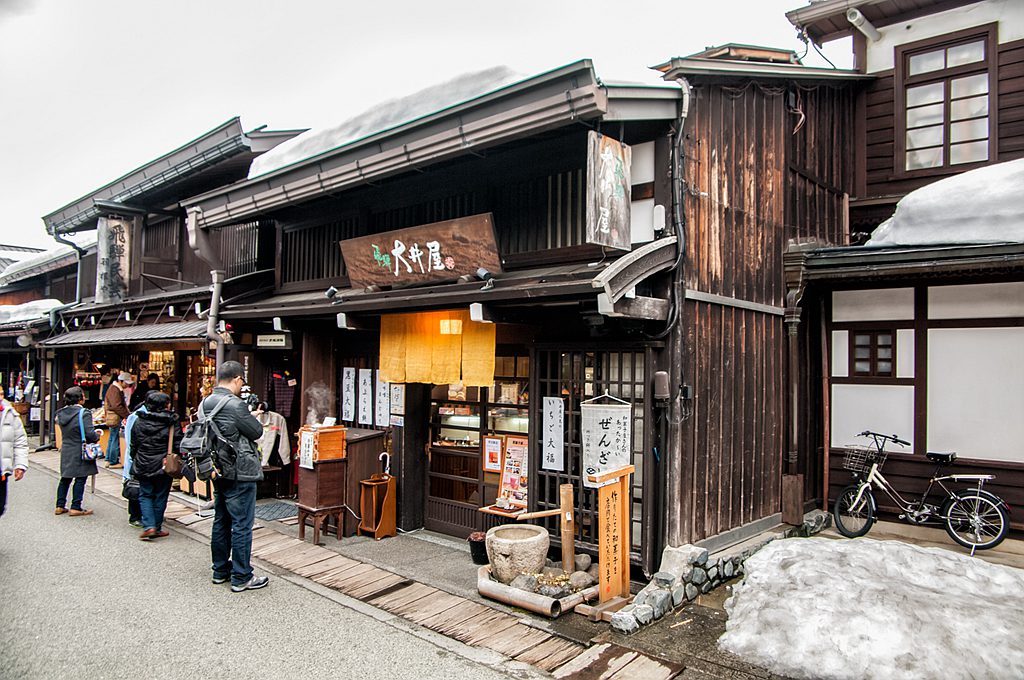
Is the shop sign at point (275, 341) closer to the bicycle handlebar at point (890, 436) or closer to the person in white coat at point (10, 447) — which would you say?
the person in white coat at point (10, 447)

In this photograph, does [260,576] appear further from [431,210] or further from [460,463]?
[431,210]

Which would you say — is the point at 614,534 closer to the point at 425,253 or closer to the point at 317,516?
the point at 425,253

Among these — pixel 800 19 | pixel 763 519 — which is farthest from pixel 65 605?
pixel 800 19

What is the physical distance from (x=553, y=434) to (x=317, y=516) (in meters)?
4.05

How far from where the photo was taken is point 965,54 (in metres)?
11.4

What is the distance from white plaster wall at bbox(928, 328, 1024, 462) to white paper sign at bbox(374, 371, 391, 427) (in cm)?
884

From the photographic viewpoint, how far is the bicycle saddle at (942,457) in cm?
947

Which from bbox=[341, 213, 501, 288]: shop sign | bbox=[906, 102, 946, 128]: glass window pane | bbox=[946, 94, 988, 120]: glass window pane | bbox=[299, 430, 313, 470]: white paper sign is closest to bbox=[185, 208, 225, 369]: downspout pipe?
bbox=[299, 430, 313, 470]: white paper sign

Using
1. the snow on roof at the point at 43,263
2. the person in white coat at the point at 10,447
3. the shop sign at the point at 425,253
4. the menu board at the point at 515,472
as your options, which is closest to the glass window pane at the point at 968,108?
the shop sign at the point at 425,253

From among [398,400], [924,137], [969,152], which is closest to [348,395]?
[398,400]

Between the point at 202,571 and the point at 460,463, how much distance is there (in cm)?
398

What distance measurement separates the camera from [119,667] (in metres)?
5.60

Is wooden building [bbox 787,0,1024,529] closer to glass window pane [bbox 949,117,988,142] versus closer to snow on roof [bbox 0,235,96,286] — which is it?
glass window pane [bbox 949,117,988,142]

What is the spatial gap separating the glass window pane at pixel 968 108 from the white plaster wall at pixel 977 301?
12.5 ft
